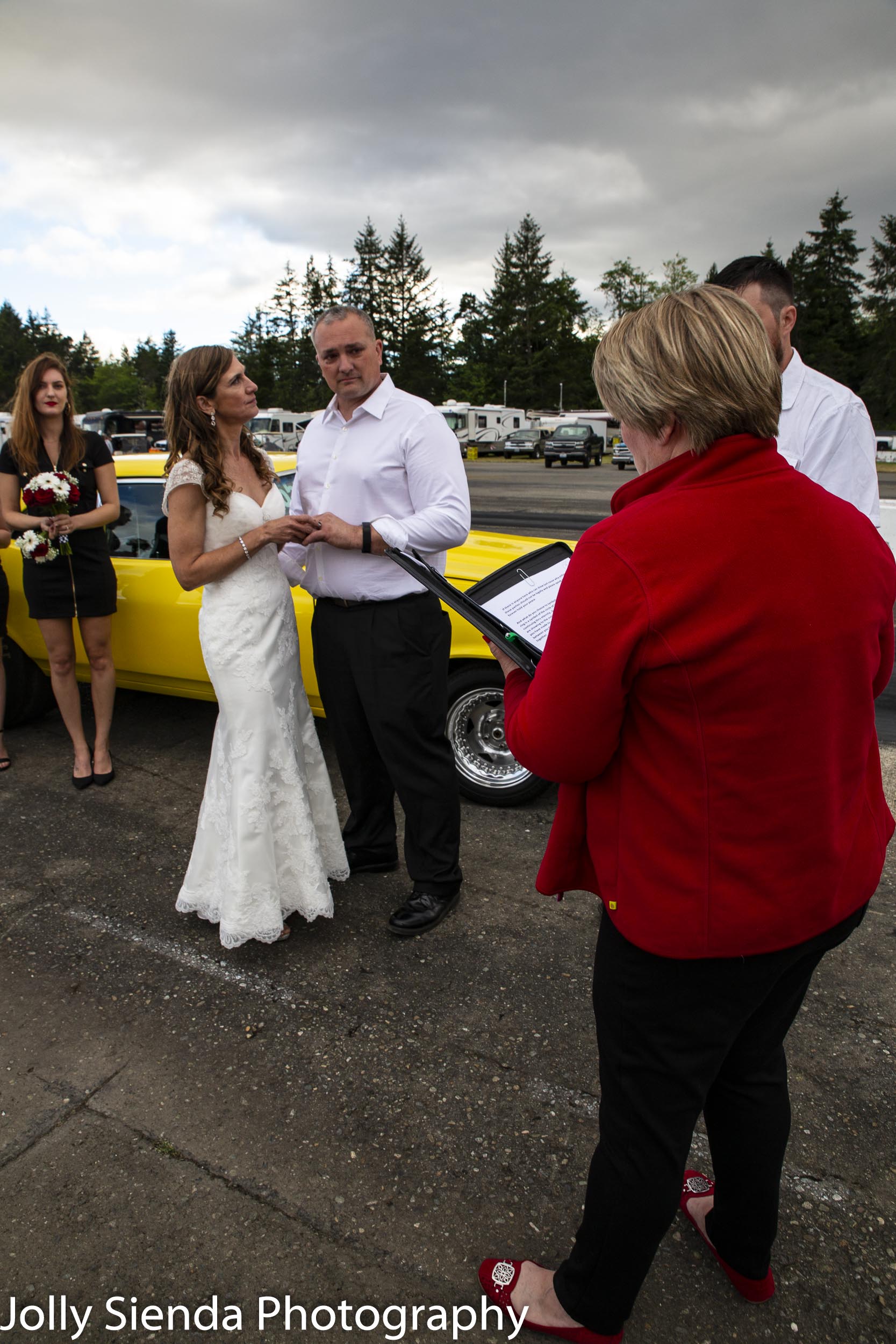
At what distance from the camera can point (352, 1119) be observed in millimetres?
2428

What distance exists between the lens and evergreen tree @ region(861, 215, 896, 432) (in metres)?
60.3

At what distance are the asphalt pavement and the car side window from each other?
1.88 metres

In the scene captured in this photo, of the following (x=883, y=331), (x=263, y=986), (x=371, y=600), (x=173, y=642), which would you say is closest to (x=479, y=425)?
(x=883, y=331)

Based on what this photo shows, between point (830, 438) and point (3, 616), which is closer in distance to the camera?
point (830, 438)

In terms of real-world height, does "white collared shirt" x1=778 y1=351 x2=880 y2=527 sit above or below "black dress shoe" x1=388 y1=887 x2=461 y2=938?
above

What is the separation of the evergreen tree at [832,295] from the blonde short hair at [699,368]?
239 feet

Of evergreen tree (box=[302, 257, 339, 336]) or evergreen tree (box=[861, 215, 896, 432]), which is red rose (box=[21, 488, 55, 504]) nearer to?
evergreen tree (box=[861, 215, 896, 432])

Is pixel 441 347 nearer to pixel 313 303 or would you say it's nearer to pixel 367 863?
pixel 313 303

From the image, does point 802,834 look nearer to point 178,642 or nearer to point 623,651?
point 623,651

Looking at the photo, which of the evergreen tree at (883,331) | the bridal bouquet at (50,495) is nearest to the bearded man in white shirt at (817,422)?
the bridal bouquet at (50,495)

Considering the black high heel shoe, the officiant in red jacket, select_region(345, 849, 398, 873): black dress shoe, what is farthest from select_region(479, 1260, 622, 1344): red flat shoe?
the black high heel shoe

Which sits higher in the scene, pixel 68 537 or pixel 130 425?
pixel 130 425

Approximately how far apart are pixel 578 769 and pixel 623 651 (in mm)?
255

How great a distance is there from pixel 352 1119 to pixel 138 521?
3573 mm
